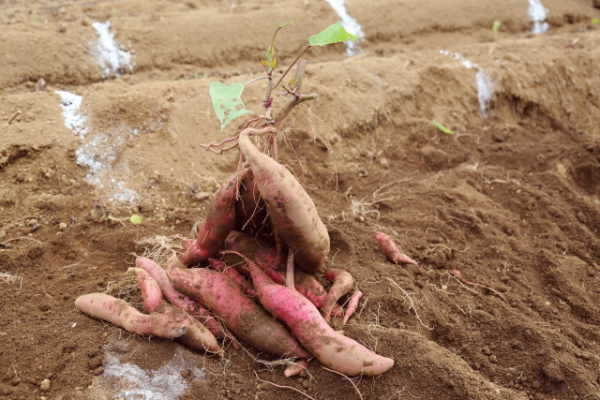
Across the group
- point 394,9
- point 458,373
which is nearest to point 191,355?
point 458,373

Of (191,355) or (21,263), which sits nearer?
(191,355)

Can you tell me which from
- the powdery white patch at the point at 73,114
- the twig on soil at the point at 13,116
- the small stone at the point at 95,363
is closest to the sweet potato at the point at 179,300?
the small stone at the point at 95,363

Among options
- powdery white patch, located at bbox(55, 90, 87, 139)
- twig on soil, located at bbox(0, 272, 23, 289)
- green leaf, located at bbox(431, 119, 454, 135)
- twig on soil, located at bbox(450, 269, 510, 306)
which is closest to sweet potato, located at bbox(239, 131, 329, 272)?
twig on soil, located at bbox(450, 269, 510, 306)

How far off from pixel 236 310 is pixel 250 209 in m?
0.51

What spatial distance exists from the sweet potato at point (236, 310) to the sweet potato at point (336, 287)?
0.79ft

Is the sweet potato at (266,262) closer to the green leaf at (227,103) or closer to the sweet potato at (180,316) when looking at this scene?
the sweet potato at (180,316)

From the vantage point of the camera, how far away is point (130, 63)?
505cm

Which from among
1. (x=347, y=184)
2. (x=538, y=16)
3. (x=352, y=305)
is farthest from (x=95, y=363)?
(x=538, y=16)

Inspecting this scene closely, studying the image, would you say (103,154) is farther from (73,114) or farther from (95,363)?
(95,363)

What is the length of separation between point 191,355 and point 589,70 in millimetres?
5801

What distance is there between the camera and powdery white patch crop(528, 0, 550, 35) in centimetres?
727

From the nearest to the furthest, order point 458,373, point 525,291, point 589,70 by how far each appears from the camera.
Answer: point 458,373, point 525,291, point 589,70

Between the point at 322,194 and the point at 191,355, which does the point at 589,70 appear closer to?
the point at 322,194

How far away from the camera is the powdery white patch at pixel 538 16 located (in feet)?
23.9
